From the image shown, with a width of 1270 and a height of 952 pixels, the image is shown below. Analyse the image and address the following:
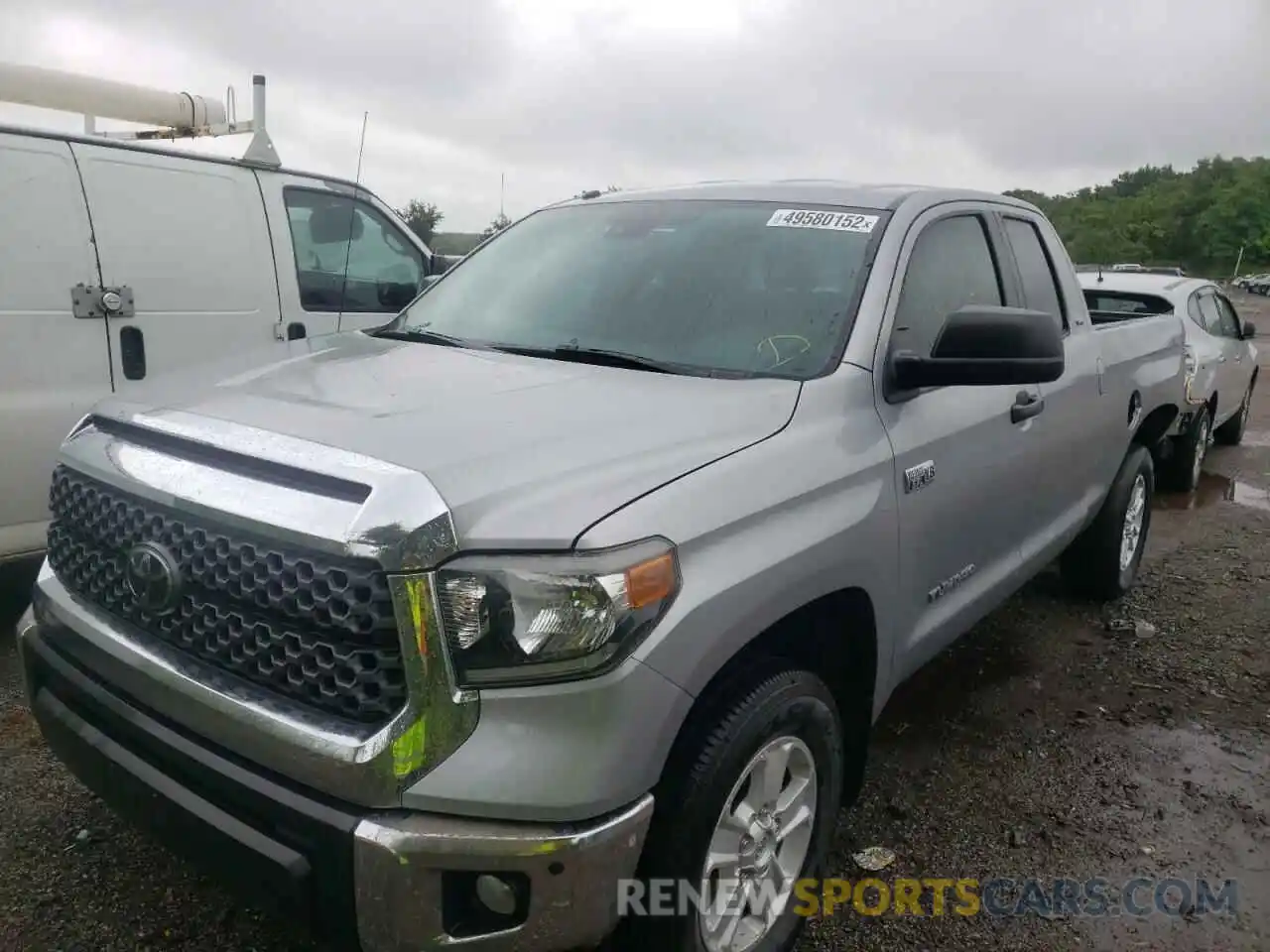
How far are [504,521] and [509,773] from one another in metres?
0.43

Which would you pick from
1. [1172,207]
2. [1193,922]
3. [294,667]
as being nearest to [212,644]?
[294,667]

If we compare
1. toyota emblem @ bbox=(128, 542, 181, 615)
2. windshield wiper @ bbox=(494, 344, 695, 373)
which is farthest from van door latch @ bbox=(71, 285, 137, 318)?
toyota emblem @ bbox=(128, 542, 181, 615)

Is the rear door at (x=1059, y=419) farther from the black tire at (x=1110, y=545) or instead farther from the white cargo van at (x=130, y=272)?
the white cargo van at (x=130, y=272)

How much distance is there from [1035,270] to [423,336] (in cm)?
242

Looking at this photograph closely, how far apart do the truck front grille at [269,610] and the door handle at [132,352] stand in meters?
2.42

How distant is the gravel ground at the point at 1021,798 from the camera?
2.60 metres

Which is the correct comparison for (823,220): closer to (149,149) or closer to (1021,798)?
(1021,798)

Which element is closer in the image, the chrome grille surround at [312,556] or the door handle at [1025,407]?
the chrome grille surround at [312,556]

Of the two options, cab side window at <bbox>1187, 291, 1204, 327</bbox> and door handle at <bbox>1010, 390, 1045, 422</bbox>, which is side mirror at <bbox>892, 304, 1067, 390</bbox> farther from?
cab side window at <bbox>1187, 291, 1204, 327</bbox>

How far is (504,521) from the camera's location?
1747 mm

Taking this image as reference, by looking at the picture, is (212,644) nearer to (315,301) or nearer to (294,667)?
(294,667)

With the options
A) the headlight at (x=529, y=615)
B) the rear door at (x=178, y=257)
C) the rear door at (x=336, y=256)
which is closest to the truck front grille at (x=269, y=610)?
the headlight at (x=529, y=615)

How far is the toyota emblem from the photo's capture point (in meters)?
1.96

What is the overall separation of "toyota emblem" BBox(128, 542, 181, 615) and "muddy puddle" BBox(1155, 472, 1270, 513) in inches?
288
